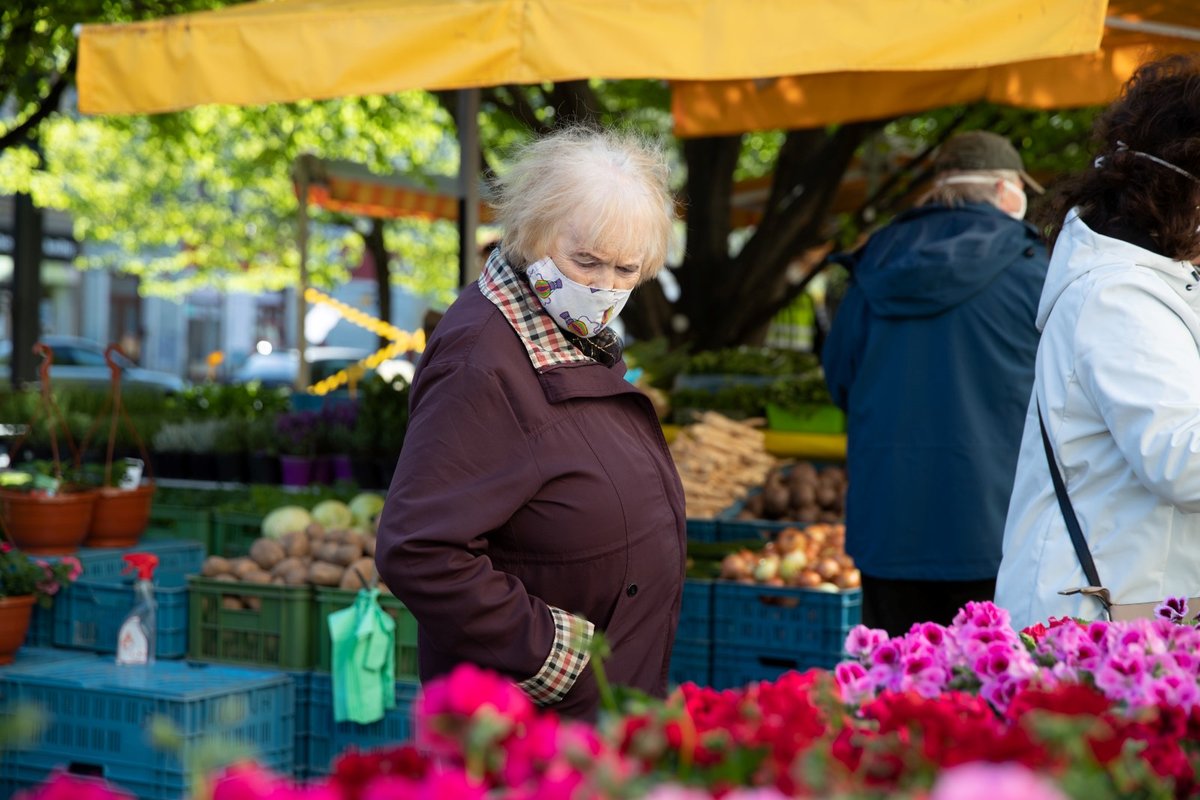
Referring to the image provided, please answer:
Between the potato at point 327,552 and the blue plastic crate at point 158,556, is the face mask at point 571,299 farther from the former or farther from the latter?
the blue plastic crate at point 158,556

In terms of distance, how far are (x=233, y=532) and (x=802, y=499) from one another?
103 inches

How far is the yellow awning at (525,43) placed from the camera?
3.79 meters

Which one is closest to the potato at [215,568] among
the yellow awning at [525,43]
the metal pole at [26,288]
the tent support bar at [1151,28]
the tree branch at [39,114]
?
the yellow awning at [525,43]

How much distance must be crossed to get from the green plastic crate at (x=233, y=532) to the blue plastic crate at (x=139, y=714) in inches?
54.5

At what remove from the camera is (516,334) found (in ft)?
8.17

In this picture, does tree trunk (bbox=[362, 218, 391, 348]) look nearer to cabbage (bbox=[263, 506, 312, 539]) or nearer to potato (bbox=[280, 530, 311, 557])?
cabbage (bbox=[263, 506, 312, 539])

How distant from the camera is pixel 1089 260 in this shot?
8.85 ft

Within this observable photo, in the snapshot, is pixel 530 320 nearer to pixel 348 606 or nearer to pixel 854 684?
pixel 854 684

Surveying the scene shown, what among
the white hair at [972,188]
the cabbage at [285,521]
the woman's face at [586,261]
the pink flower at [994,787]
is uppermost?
the white hair at [972,188]

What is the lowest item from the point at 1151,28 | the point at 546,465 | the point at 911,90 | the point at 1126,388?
the point at 546,465

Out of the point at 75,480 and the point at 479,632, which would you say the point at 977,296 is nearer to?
the point at 479,632

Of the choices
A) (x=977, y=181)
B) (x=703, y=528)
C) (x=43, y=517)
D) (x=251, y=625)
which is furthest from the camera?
(x=703, y=528)

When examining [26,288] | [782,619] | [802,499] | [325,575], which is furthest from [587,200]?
[26,288]

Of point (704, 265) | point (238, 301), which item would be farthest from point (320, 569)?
point (238, 301)
